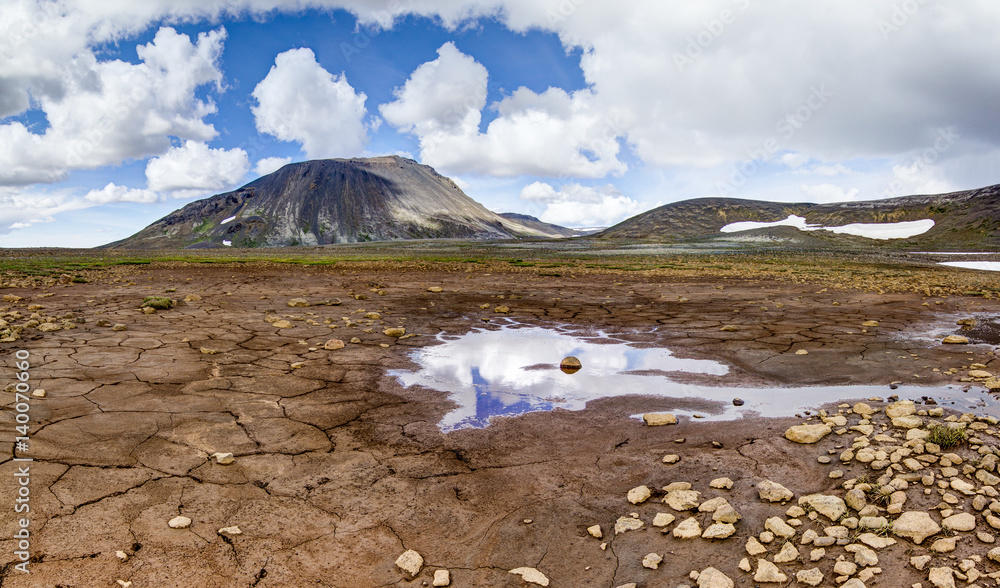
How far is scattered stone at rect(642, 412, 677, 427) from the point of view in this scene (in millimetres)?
5555

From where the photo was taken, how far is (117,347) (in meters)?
8.30

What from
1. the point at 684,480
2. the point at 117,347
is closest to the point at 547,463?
the point at 684,480

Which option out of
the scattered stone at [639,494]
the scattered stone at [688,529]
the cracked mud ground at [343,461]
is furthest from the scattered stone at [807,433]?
the scattered stone at [688,529]

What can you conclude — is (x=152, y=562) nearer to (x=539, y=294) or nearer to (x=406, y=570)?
(x=406, y=570)

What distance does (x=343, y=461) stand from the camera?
4.72 m

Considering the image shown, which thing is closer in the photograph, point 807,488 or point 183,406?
point 807,488

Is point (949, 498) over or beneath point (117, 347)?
beneath

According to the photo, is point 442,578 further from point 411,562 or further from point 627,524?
point 627,524

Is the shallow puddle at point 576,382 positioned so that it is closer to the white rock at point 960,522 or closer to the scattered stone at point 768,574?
the white rock at point 960,522

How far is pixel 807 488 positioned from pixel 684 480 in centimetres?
93

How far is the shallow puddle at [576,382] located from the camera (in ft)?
19.7

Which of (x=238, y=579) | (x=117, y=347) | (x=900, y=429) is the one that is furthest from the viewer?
(x=117, y=347)

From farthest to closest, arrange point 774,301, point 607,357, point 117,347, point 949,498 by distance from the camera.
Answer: point 774,301 < point 607,357 < point 117,347 < point 949,498

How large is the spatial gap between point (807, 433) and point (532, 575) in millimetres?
3333
